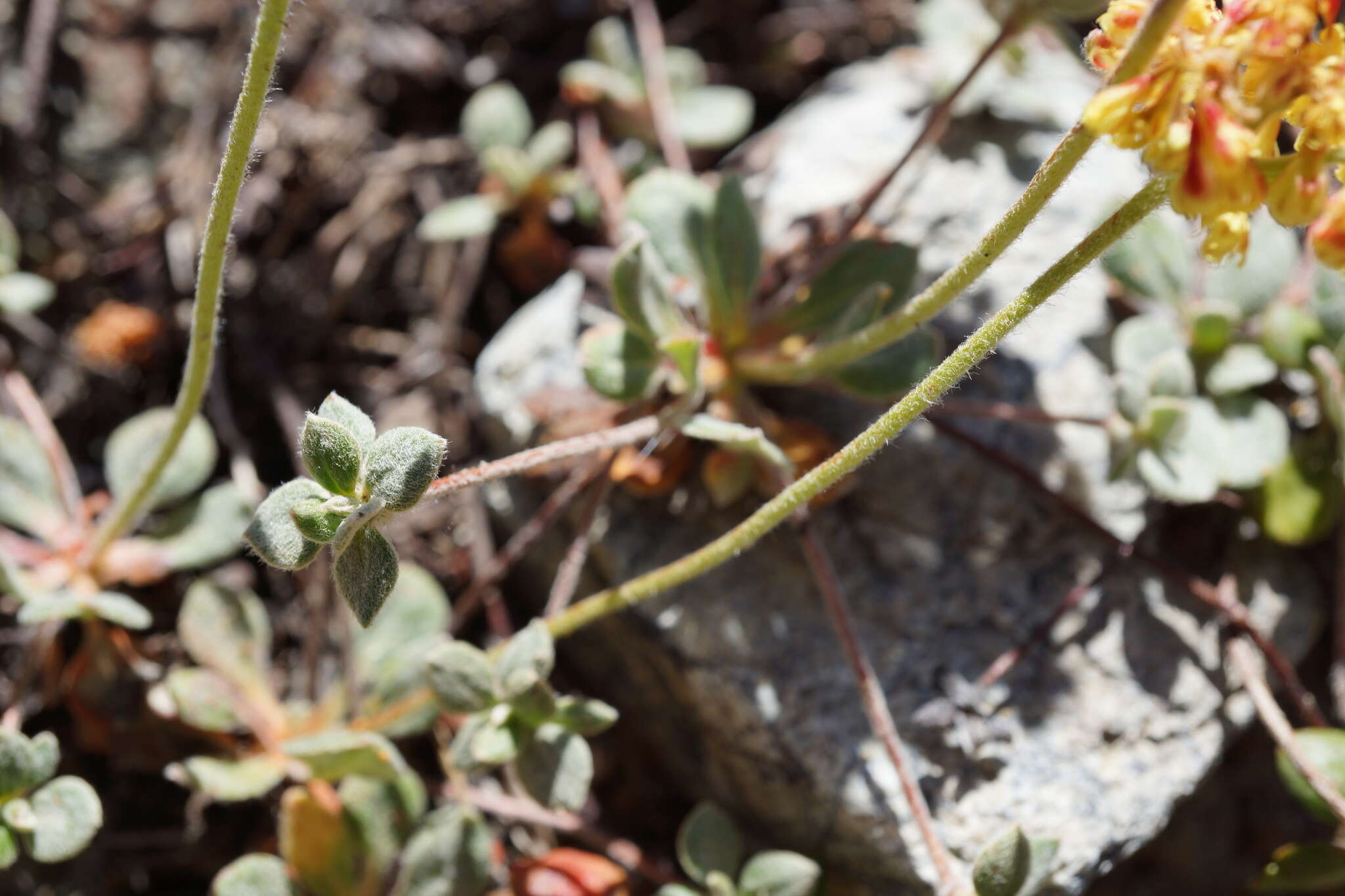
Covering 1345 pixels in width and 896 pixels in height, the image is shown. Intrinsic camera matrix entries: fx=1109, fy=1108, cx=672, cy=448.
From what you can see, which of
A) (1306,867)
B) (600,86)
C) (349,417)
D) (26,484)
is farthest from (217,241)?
(1306,867)

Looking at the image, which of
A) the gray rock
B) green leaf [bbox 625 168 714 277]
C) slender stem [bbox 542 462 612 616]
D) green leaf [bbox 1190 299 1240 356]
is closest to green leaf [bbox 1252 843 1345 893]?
the gray rock

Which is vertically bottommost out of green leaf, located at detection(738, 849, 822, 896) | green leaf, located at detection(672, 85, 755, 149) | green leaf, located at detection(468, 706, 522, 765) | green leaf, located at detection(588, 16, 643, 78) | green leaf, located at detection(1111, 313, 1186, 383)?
green leaf, located at detection(738, 849, 822, 896)

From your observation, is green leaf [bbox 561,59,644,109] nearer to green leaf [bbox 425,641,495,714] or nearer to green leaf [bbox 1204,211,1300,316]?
green leaf [bbox 1204,211,1300,316]

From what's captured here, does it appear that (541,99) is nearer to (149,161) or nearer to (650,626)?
Result: (149,161)

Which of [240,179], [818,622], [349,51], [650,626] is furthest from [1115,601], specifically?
[349,51]

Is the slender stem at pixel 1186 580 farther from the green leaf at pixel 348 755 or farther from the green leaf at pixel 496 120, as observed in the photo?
the green leaf at pixel 496 120

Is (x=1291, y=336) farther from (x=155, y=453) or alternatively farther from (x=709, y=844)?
(x=155, y=453)
